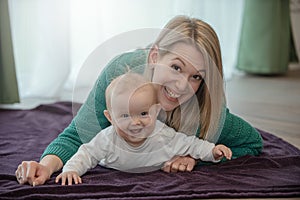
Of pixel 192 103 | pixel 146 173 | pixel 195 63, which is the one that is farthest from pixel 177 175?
pixel 195 63

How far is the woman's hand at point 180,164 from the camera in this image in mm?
1334

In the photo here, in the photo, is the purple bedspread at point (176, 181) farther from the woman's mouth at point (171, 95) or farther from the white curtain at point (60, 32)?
the white curtain at point (60, 32)

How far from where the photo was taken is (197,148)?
1329mm

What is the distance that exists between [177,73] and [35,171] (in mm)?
418

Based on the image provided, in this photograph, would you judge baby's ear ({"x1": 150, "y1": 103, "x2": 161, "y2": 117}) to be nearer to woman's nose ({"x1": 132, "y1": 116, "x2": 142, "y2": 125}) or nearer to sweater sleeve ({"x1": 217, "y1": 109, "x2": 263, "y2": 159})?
woman's nose ({"x1": 132, "y1": 116, "x2": 142, "y2": 125})

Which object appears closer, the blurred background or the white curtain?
the blurred background

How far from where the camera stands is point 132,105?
1.19 m

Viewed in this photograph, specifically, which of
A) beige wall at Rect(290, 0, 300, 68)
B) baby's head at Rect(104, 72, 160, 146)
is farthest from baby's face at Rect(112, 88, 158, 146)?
beige wall at Rect(290, 0, 300, 68)

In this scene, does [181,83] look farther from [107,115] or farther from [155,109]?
[107,115]

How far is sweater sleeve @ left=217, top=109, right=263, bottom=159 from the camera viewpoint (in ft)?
4.85

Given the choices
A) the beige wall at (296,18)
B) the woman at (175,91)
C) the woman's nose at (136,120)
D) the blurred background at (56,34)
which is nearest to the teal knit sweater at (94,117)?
the woman at (175,91)

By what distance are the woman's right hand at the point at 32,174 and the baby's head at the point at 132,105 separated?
0.67ft

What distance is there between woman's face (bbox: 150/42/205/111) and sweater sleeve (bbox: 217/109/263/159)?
0.24 metres

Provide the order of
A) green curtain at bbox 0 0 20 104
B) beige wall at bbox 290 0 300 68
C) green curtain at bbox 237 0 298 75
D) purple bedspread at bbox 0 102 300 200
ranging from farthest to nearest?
beige wall at bbox 290 0 300 68 → green curtain at bbox 237 0 298 75 → green curtain at bbox 0 0 20 104 → purple bedspread at bbox 0 102 300 200
